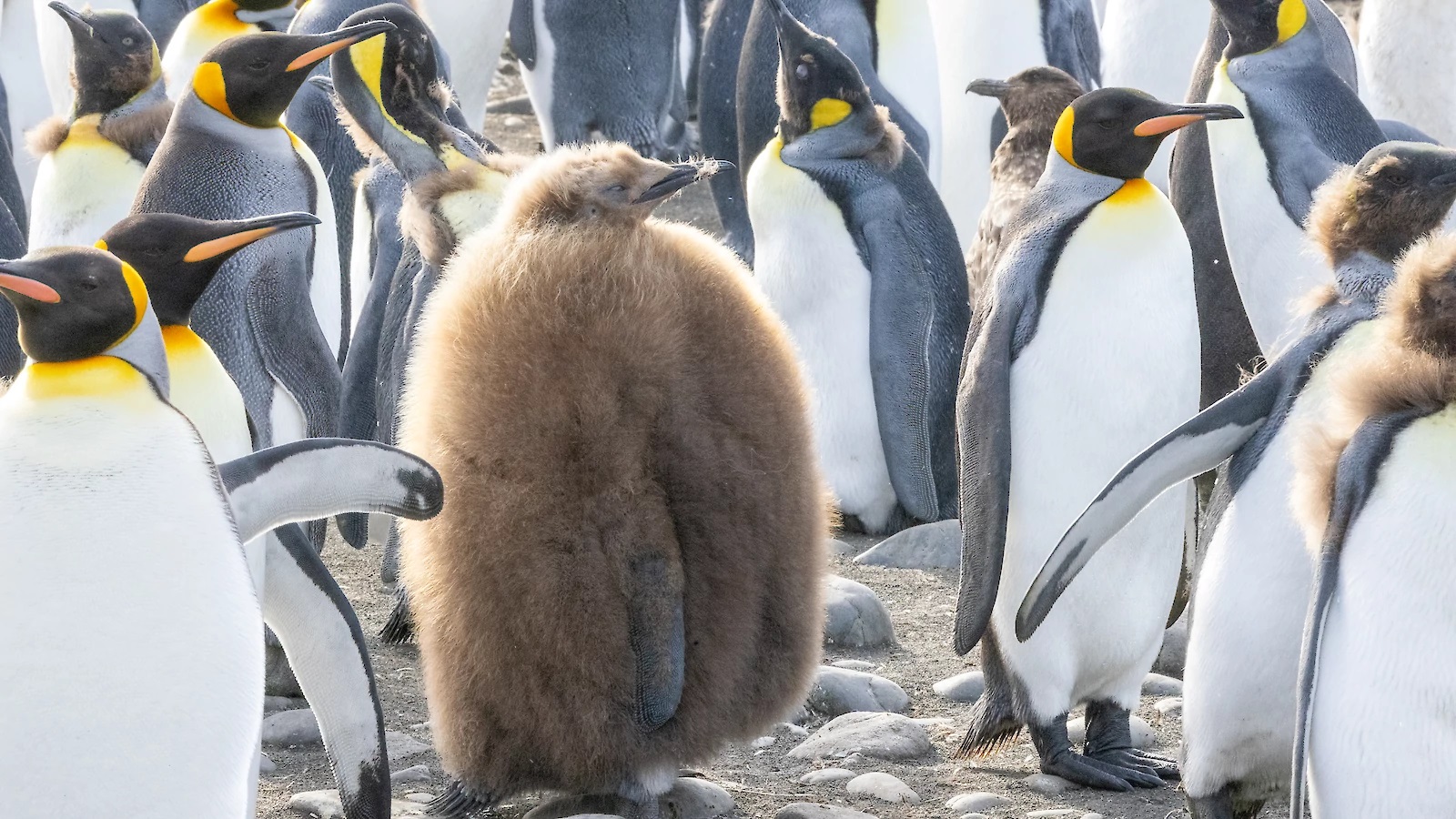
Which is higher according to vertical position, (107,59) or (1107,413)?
(107,59)

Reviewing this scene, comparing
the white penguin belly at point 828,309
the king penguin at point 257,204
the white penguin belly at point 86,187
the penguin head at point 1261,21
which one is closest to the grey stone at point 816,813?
the king penguin at point 257,204

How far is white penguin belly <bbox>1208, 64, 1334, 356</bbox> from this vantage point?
4.38 metres

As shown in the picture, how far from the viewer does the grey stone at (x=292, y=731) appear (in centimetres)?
346

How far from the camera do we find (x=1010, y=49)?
285 inches

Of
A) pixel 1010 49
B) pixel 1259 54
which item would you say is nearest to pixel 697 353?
pixel 1259 54

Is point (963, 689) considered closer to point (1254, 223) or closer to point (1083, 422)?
point (1083, 422)

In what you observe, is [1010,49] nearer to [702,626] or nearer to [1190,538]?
[1190,538]

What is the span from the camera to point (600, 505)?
9.32ft

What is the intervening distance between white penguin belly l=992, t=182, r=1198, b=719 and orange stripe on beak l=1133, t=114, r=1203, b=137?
13 centimetres

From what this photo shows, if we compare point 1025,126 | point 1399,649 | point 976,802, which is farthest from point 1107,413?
point 1025,126

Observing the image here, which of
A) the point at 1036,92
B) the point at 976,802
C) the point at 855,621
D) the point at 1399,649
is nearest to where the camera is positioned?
the point at 1399,649

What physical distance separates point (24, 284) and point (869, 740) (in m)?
1.88

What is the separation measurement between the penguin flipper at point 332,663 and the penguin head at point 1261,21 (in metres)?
2.81

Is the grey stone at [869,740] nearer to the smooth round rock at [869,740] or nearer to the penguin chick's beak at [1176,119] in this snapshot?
the smooth round rock at [869,740]
